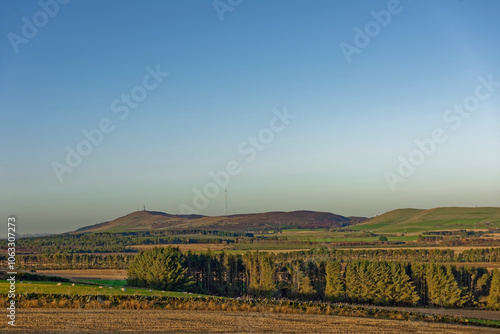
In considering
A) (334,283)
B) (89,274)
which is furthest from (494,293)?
(89,274)

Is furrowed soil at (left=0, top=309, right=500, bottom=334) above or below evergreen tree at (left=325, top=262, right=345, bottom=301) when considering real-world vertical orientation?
above

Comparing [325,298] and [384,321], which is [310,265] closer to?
[325,298]

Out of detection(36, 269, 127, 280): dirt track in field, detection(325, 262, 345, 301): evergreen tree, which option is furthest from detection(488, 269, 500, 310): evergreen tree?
detection(36, 269, 127, 280): dirt track in field

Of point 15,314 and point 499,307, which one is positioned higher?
point 15,314

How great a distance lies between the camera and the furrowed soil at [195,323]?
2466 centimetres

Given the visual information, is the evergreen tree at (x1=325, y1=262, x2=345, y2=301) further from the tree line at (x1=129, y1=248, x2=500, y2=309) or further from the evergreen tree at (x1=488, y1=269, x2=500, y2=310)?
the evergreen tree at (x1=488, y1=269, x2=500, y2=310)

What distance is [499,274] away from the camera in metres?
79.4

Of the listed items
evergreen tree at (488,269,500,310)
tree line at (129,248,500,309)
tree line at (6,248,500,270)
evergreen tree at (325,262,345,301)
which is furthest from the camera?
tree line at (6,248,500,270)

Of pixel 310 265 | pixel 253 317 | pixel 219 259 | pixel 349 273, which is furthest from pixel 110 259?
pixel 253 317

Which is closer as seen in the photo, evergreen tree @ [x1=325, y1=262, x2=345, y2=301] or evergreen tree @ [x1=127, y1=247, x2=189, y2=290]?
evergreen tree @ [x1=127, y1=247, x2=189, y2=290]

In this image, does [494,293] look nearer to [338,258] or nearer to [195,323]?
[338,258]

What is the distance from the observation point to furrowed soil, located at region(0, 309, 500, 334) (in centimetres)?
2466

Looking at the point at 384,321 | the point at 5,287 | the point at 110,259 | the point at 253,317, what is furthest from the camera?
the point at 110,259

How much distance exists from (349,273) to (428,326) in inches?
2016
